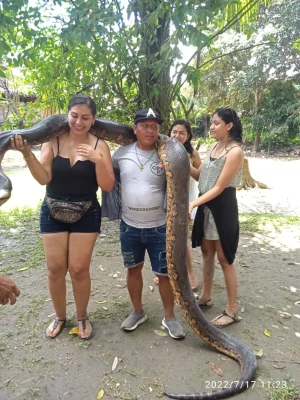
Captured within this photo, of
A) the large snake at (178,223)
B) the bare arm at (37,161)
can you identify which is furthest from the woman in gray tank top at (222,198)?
the bare arm at (37,161)

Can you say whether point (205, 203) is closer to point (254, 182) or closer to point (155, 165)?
point (155, 165)

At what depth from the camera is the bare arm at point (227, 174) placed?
320cm

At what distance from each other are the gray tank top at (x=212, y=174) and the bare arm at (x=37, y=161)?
5.04ft

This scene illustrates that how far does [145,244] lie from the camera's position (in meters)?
3.21

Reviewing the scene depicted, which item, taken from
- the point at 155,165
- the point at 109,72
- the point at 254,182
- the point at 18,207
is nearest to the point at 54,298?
the point at 155,165

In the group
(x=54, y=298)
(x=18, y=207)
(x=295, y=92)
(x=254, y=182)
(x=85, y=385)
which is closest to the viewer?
(x=85, y=385)

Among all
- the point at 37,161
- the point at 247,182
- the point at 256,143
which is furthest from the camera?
the point at 256,143

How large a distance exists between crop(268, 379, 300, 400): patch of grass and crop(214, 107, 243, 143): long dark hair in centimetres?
218

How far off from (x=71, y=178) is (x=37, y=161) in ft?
1.08

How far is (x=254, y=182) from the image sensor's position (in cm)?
1139

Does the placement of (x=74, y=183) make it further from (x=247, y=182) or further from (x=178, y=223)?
(x=247, y=182)

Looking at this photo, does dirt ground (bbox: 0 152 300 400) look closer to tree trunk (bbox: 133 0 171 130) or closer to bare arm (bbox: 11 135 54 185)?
bare arm (bbox: 11 135 54 185)

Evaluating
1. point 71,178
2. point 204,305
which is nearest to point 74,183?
point 71,178

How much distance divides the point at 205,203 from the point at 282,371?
1.66m
